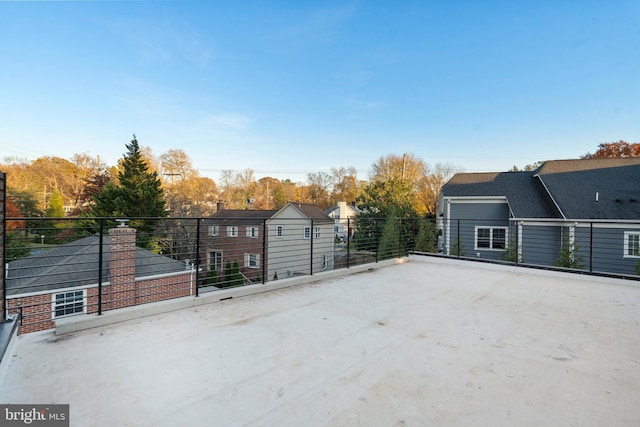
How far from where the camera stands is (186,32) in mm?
9250

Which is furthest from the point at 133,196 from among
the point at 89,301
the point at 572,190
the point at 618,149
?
the point at 618,149

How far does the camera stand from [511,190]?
36.7ft

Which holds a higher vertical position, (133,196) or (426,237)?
(133,196)

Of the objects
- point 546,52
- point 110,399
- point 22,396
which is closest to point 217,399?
point 110,399

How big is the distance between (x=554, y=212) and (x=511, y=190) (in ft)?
5.95

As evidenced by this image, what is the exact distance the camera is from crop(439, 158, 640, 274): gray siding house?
8508 mm

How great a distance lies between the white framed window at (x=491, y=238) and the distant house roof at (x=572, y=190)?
1.22m

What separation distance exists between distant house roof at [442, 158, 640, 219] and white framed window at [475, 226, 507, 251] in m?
1.22

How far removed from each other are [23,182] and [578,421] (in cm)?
2965

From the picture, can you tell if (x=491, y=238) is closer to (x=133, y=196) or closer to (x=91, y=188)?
(x=133, y=196)

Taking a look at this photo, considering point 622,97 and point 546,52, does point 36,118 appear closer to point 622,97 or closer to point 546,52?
point 546,52

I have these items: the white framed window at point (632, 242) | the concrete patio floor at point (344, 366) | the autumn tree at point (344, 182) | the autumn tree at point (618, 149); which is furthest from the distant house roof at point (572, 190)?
the autumn tree at point (344, 182)

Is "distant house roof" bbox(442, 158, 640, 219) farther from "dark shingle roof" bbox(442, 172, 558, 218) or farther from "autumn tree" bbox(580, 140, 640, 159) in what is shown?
"autumn tree" bbox(580, 140, 640, 159)

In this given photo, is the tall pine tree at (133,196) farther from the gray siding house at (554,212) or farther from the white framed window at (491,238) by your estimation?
the white framed window at (491,238)
